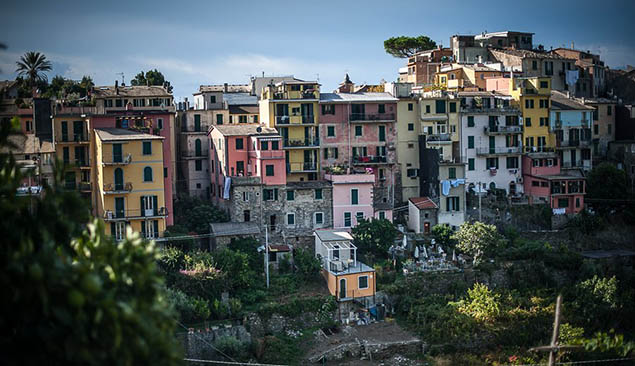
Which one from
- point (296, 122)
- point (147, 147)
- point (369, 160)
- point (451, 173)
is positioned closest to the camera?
point (147, 147)

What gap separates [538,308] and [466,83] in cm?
2486

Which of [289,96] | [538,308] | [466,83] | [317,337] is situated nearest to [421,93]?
[466,83]

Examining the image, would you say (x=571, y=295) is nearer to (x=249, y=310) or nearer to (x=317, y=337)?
(x=317, y=337)

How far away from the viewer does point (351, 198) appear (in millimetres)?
46875

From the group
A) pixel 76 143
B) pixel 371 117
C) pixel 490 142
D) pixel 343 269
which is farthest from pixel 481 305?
pixel 76 143

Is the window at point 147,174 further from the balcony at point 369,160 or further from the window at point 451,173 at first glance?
the window at point 451,173

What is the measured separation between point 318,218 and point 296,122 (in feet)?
22.1

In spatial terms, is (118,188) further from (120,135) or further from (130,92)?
(130,92)

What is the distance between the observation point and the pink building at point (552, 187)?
51906mm

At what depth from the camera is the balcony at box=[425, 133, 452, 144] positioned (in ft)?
168

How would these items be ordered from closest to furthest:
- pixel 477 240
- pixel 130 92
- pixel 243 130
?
pixel 477 240 < pixel 243 130 < pixel 130 92

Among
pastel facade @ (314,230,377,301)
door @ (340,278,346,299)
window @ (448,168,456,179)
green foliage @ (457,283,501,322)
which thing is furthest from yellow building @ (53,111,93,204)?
window @ (448,168,456,179)

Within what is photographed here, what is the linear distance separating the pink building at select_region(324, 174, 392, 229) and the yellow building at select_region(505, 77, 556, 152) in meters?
14.3

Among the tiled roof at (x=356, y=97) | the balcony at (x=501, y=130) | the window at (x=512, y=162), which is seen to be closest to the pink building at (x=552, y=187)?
the window at (x=512, y=162)
